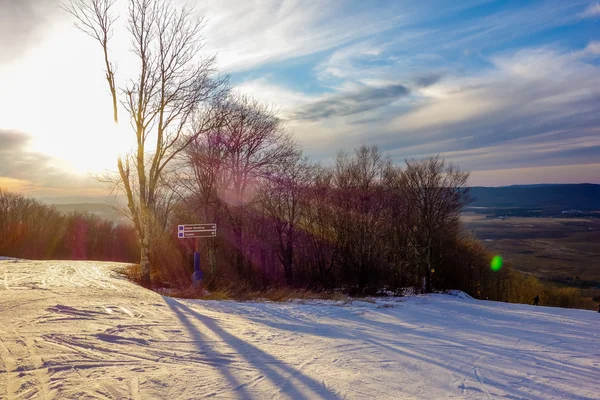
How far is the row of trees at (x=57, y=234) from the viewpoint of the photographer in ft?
143

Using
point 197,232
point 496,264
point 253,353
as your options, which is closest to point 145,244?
point 197,232

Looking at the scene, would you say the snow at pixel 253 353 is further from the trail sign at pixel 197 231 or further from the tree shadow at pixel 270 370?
the trail sign at pixel 197 231

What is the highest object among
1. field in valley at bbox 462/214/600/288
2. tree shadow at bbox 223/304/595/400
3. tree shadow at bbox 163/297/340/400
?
tree shadow at bbox 163/297/340/400

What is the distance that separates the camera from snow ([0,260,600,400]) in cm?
529

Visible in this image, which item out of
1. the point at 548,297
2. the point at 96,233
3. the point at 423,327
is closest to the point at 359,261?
the point at 423,327

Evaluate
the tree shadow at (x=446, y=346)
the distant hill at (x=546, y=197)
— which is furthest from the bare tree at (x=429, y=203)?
the distant hill at (x=546, y=197)

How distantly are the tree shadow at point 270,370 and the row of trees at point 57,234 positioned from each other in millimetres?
37736

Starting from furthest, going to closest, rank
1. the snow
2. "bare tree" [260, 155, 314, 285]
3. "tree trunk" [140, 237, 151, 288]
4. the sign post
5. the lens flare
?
the lens flare < "bare tree" [260, 155, 314, 285] < the sign post < "tree trunk" [140, 237, 151, 288] < the snow

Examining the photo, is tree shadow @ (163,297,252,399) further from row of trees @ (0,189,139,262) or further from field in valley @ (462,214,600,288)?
field in valley @ (462,214,600,288)

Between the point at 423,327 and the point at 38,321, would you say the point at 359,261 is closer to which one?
the point at 423,327

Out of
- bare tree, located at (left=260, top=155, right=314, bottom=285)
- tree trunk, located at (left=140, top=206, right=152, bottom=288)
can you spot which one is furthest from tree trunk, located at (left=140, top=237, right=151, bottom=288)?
bare tree, located at (left=260, top=155, right=314, bottom=285)

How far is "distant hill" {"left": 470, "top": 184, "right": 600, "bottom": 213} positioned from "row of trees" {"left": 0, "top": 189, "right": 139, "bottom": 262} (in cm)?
11194

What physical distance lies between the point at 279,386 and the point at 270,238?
24813mm

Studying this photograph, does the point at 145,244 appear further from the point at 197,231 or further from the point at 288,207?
the point at 288,207
